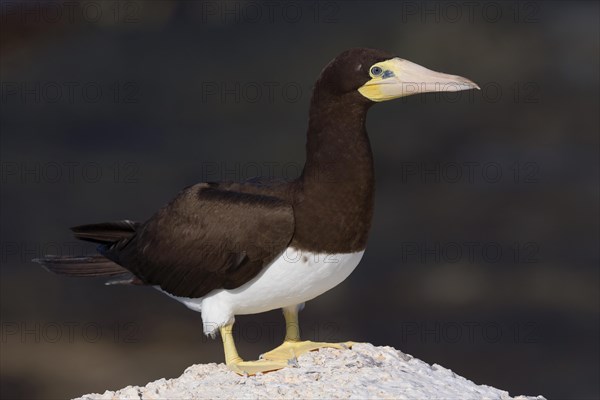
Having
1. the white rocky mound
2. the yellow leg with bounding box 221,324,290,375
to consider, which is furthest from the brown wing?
the white rocky mound

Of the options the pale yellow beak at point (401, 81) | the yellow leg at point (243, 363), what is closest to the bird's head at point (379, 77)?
the pale yellow beak at point (401, 81)

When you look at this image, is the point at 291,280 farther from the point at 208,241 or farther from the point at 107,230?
the point at 107,230

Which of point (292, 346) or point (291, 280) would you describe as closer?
point (291, 280)

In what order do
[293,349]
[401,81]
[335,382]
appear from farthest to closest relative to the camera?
[293,349] < [401,81] < [335,382]

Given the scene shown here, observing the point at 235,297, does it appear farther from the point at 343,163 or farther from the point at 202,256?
the point at 343,163

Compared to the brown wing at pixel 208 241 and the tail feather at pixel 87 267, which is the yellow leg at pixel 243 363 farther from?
the tail feather at pixel 87 267

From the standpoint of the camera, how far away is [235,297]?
837 centimetres

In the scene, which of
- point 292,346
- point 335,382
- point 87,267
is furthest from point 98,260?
point 335,382

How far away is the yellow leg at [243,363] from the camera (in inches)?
317

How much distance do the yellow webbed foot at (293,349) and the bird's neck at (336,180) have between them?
2.21 feet

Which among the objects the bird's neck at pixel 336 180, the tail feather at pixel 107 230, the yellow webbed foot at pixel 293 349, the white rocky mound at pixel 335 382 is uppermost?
the bird's neck at pixel 336 180

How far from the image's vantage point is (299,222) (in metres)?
8.16

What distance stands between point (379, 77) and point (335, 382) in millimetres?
2038

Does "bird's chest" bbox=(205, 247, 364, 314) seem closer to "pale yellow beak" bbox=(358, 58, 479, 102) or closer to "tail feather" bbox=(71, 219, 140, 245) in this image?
"pale yellow beak" bbox=(358, 58, 479, 102)
